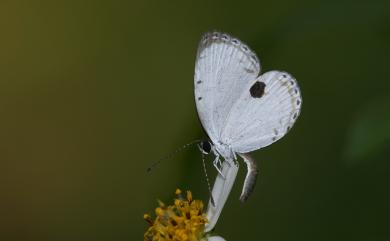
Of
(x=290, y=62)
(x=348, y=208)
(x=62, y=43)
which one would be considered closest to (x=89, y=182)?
(x=62, y=43)

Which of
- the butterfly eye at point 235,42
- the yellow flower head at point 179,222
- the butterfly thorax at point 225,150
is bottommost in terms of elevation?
the yellow flower head at point 179,222

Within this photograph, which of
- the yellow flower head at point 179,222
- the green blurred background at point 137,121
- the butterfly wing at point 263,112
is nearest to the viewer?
the butterfly wing at point 263,112

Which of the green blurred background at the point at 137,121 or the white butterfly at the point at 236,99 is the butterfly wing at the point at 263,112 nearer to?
the white butterfly at the point at 236,99

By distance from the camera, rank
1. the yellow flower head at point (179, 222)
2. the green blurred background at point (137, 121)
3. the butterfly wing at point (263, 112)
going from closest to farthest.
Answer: the butterfly wing at point (263, 112) < the yellow flower head at point (179, 222) < the green blurred background at point (137, 121)

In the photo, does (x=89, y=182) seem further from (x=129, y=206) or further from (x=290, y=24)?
(x=290, y=24)

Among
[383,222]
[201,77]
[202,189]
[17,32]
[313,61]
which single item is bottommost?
[383,222]

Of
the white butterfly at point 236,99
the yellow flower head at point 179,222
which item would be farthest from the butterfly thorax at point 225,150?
the yellow flower head at point 179,222
